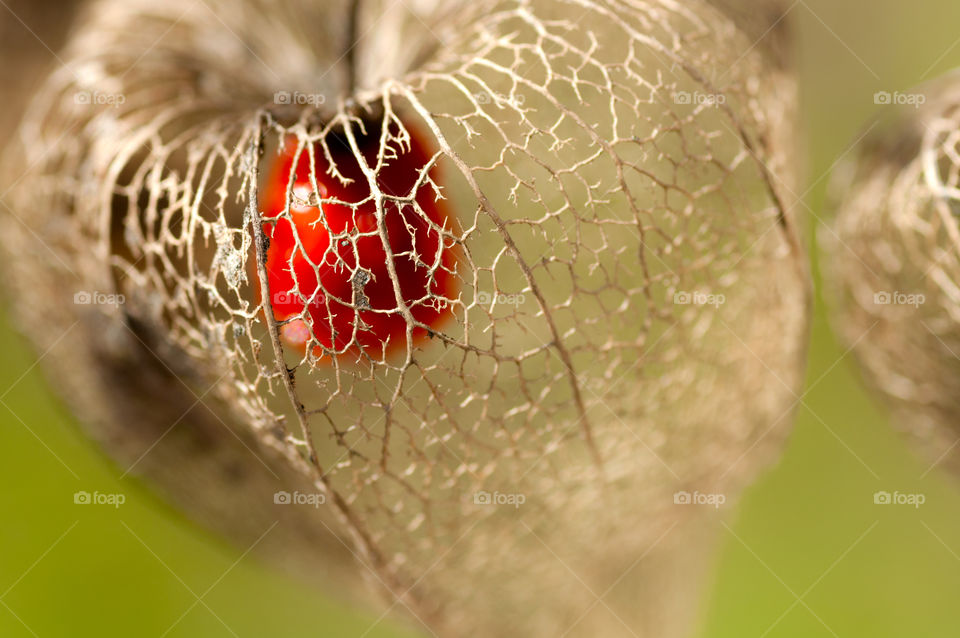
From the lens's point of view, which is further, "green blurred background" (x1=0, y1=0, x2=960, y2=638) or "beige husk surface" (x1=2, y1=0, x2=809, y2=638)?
"green blurred background" (x1=0, y1=0, x2=960, y2=638)

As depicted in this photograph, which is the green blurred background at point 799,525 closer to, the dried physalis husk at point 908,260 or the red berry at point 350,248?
the dried physalis husk at point 908,260

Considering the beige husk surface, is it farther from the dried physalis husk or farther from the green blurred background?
the green blurred background

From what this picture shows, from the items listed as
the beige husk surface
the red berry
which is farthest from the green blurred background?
the red berry

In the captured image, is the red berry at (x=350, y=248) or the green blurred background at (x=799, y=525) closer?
the red berry at (x=350, y=248)

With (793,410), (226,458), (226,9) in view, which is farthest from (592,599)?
(226,9)

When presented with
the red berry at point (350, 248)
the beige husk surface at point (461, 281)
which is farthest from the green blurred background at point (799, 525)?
the red berry at point (350, 248)

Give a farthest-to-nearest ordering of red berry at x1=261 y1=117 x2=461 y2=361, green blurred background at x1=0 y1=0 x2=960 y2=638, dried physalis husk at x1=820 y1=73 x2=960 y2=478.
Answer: green blurred background at x1=0 y1=0 x2=960 y2=638
dried physalis husk at x1=820 y1=73 x2=960 y2=478
red berry at x1=261 y1=117 x2=461 y2=361

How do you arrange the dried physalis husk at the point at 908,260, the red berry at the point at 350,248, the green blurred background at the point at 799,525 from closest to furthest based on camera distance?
the red berry at the point at 350,248
the dried physalis husk at the point at 908,260
the green blurred background at the point at 799,525

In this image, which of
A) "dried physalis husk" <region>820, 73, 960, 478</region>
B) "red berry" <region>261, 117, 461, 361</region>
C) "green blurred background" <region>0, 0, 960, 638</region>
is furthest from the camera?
"green blurred background" <region>0, 0, 960, 638</region>
